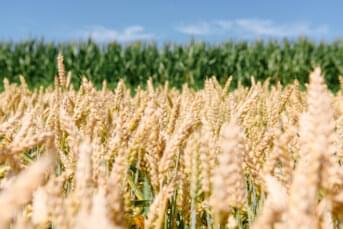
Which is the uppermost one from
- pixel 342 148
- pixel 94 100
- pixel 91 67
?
pixel 91 67

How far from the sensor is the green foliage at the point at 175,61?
23.9 meters

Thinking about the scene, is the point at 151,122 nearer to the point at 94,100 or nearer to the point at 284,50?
the point at 94,100

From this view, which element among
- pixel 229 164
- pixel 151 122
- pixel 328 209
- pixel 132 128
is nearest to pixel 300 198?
pixel 229 164

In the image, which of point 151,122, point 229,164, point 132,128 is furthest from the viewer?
point 132,128

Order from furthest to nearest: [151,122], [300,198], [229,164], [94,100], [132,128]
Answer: [94,100] → [132,128] → [151,122] → [229,164] → [300,198]

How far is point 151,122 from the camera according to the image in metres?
1.33

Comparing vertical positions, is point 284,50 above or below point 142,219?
above

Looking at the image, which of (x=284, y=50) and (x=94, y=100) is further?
(x=284, y=50)

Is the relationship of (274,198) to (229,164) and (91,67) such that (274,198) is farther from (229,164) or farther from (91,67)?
(91,67)

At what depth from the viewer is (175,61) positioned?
24.3 metres

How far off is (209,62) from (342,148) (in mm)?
22730

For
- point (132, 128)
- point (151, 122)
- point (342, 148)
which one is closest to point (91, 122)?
point (132, 128)

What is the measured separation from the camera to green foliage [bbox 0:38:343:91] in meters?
23.9

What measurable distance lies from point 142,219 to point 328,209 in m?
0.73
